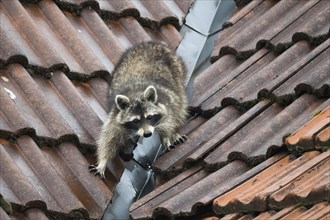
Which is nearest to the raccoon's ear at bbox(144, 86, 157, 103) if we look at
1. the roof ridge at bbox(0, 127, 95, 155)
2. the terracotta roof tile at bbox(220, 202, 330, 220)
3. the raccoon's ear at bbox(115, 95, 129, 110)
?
the raccoon's ear at bbox(115, 95, 129, 110)

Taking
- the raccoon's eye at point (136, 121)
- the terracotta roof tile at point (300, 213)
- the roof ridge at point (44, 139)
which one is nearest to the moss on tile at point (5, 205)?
the roof ridge at point (44, 139)

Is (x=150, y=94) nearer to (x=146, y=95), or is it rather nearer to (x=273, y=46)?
(x=146, y=95)

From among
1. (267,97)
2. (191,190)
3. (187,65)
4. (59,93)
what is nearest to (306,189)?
(191,190)

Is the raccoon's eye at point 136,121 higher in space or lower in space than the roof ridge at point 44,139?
higher

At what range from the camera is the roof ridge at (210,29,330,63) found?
694cm

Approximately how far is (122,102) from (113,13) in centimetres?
71

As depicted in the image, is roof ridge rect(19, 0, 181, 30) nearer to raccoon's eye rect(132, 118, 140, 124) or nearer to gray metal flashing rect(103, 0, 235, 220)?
gray metal flashing rect(103, 0, 235, 220)

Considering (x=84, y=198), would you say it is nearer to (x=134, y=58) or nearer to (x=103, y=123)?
(x=103, y=123)

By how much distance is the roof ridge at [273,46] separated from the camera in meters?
6.94

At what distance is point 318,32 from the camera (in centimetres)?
700

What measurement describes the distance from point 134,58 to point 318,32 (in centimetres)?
137

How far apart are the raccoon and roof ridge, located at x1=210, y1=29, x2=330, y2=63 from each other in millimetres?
330

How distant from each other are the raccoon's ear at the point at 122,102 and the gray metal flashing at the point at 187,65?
0.26 metres

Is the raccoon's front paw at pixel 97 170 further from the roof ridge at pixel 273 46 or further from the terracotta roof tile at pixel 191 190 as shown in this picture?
the roof ridge at pixel 273 46
